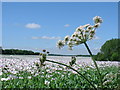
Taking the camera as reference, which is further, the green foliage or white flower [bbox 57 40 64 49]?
the green foliage

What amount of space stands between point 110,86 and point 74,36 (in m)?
1.40

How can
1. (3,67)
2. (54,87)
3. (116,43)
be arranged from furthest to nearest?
(116,43)
(3,67)
(54,87)

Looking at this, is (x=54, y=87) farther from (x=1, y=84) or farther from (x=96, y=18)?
(x=96, y=18)

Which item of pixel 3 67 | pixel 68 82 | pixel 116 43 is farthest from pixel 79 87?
pixel 116 43

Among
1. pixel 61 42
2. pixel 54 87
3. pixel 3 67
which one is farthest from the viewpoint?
pixel 3 67

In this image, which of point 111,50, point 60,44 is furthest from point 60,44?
point 111,50

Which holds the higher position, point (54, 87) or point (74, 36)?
point (74, 36)

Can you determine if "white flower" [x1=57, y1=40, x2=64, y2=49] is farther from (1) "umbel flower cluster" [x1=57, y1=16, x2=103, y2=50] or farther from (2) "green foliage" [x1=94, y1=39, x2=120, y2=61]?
(2) "green foliage" [x1=94, y1=39, x2=120, y2=61]

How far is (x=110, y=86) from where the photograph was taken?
2492mm

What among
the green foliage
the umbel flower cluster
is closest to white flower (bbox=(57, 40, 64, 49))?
the umbel flower cluster

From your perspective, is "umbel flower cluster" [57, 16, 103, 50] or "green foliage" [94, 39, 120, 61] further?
"green foliage" [94, 39, 120, 61]

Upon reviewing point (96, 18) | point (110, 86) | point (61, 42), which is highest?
point (96, 18)

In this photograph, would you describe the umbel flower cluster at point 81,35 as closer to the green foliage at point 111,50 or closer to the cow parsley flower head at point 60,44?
the cow parsley flower head at point 60,44

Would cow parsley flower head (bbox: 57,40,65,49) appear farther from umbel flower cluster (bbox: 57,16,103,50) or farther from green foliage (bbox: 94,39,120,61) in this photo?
green foliage (bbox: 94,39,120,61)
